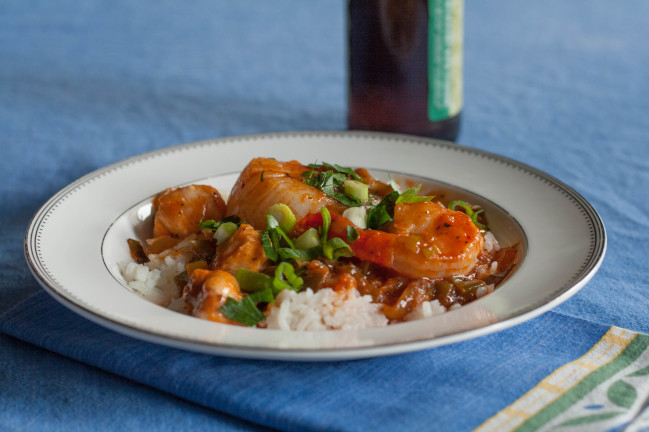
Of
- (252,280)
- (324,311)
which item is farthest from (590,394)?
(252,280)

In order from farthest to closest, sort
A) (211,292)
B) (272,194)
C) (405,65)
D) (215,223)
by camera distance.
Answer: (405,65) → (215,223) → (272,194) → (211,292)

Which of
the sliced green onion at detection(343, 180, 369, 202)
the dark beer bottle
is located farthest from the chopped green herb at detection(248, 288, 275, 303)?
the dark beer bottle

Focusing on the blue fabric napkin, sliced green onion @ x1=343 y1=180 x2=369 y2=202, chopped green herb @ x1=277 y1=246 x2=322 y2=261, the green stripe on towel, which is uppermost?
sliced green onion @ x1=343 y1=180 x2=369 y2=202

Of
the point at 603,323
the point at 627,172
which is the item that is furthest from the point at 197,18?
the point at 603,323

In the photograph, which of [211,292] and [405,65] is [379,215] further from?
[405,65]

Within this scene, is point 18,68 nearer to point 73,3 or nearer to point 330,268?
point 73,3

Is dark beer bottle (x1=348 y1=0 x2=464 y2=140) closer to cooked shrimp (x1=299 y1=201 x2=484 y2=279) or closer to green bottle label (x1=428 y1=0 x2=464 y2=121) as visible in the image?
green bottle label (x1=428 y1=0 x2=464 y2=121)

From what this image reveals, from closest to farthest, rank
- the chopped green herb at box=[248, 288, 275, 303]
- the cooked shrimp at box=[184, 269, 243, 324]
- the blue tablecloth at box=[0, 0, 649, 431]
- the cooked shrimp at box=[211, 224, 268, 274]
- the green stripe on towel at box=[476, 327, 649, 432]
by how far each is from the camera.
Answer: the green stripe on towel at box=[476, 327, 649, 432] → the blue tablecloth at box=[0, 0, 649, 431] → the cooked shrimp at box=[184, 269, 243, 324] → the chopped green herb at box=[248, 288, 275, 303] → the cooked shrimp at box=[211, 224, 268, 274]
